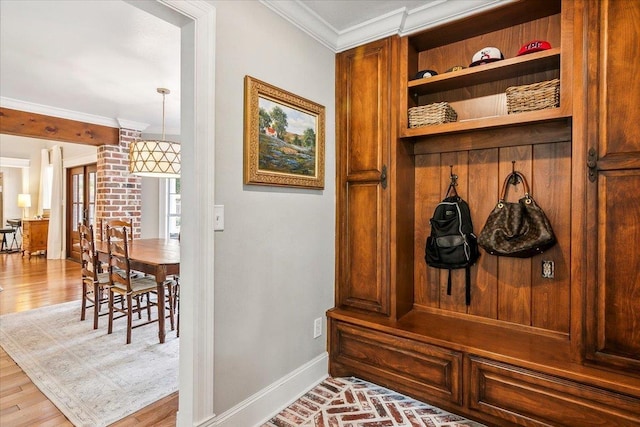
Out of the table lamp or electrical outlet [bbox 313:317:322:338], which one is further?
the table lamp

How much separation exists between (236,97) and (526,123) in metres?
1.62

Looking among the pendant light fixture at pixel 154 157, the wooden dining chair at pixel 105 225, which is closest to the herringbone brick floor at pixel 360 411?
the pendant light fixture at pixel 154 157

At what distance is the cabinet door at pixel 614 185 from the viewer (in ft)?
5.09

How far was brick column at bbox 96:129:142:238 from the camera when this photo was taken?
5.09 metres

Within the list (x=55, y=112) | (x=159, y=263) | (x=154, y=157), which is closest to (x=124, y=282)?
(x=159, y=263)

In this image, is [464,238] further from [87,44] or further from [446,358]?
[87,44]

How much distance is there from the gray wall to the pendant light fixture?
1908 millimetres

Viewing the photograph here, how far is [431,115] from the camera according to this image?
217 cm

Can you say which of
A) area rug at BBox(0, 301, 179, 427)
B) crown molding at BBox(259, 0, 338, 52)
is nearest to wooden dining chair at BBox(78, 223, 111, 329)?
area rug at BBox(0, 301, 179, 427)

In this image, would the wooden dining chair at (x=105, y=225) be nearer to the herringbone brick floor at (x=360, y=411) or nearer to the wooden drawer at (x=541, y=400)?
the herringbone brick floor at (x=360, y=411)

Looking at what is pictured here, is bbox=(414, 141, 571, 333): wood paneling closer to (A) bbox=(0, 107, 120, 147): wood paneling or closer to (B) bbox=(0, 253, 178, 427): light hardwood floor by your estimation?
(B) bbox=(0, 253, 178, 427): light hardwood floor

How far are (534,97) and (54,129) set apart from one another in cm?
555

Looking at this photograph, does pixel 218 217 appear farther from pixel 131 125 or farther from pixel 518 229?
pixel 131 125

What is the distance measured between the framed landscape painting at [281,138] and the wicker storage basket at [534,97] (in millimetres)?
1166
